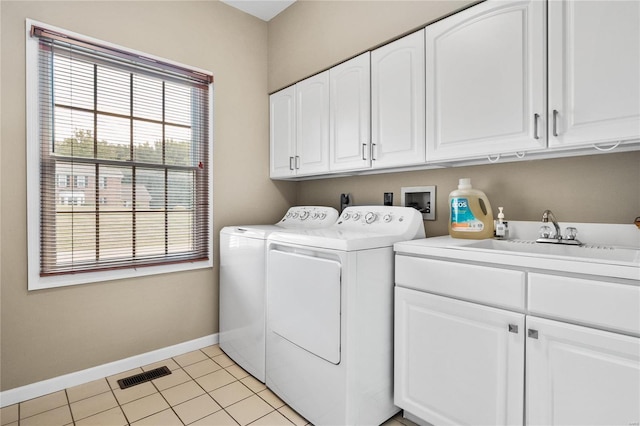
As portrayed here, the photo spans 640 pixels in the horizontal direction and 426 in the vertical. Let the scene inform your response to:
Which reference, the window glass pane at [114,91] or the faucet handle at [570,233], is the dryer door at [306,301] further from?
the window glass pane at [114,91]

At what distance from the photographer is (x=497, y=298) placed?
1321mm

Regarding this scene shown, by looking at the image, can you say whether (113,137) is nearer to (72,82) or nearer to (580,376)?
(72,82)

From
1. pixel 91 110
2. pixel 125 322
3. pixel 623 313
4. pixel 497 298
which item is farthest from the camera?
pixel 125 322

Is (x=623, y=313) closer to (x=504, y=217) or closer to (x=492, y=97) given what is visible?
(x=504, y=217)

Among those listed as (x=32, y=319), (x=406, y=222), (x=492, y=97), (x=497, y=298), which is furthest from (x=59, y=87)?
(x=497, y=298)

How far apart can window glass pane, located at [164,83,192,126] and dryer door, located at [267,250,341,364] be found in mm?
1366

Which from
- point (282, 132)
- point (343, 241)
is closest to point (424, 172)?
point (343, 241)

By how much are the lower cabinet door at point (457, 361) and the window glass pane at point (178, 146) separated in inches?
74.2

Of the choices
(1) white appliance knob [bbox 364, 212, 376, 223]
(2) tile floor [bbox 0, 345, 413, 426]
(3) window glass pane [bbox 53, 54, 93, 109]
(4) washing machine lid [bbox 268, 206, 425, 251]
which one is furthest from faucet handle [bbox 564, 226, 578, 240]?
(3) window glass pane [bbox 53, 54, 93, 109]

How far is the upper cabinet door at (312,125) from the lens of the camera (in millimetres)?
2434

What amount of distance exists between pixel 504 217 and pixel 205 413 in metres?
2.01

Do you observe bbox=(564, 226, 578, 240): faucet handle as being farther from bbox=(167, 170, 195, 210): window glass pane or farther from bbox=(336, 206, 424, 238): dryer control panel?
bbox=(167, 170, 195, 210): window glass pane

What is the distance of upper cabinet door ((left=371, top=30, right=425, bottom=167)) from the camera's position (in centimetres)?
186

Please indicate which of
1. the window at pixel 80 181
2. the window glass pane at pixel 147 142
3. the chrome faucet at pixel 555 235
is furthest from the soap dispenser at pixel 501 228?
the window at pixel 80 181
